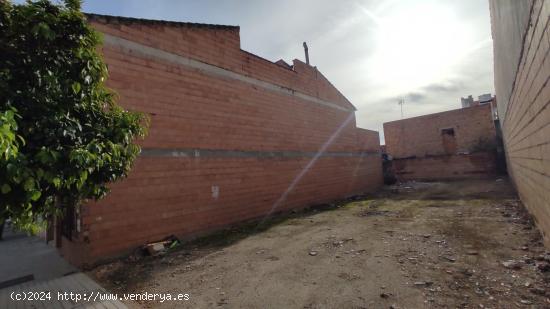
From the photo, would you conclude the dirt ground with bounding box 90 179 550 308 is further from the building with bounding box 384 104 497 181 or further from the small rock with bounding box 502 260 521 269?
the building with bounding box 384 104 497 181

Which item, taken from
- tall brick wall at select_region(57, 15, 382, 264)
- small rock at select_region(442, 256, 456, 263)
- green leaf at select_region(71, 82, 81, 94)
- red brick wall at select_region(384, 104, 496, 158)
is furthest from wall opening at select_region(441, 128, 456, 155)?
green leaf at select_region(71, 82, 81, 94)

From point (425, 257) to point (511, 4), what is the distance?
3648 millimetres

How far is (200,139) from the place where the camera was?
7227mm

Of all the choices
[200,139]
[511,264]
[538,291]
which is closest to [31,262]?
[200,139]

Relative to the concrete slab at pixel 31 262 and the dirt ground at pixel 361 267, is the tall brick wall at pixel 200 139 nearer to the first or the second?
the concrete slab at pixel 31 262

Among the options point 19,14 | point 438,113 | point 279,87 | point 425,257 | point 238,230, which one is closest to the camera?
point 19,14

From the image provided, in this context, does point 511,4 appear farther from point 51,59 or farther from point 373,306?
point 51,59

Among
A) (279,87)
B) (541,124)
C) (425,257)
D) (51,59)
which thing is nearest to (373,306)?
(425,257)

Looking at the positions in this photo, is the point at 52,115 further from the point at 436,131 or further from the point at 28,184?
the point at 436,131

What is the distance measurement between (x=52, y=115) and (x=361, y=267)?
4408 mm

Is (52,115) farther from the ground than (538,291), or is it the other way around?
(52,115)

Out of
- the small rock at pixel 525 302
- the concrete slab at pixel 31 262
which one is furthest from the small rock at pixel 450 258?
the concrete slab at pixel 31 262

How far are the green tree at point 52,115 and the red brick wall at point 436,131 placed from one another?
919 inches

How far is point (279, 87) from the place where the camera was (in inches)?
402
